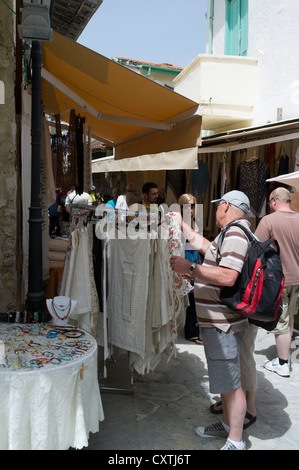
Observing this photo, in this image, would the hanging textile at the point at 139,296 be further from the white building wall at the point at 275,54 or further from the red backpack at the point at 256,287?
the white building wall at the point at 275,54

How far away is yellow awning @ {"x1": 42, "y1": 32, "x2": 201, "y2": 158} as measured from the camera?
3.72 metres

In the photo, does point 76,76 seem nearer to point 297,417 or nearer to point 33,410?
point 33,410

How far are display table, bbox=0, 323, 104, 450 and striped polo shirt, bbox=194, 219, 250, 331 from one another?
0.85 meters

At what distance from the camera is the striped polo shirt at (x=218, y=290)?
2611 mm

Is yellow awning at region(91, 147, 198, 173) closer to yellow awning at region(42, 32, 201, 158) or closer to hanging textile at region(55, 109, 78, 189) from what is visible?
yellow awning at region(42, 32, 201, 158)

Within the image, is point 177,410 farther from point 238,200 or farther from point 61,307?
point 238,200

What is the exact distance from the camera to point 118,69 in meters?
3.88

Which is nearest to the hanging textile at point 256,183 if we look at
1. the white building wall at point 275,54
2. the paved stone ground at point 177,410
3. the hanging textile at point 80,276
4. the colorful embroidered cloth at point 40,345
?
the white building wall at point 275,54

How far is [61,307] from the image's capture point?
2867 millimetres

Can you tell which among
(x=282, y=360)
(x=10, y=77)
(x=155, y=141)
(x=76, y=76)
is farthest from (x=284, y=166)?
(x=10, y=77)

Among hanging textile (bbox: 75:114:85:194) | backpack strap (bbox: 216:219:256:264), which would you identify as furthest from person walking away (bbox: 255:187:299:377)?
hanging textile (bbox: 75:114:85:194)

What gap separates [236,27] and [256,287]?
27.2ft

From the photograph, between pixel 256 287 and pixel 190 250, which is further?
pixel 190 250

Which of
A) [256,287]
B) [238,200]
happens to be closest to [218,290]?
[256,287]
